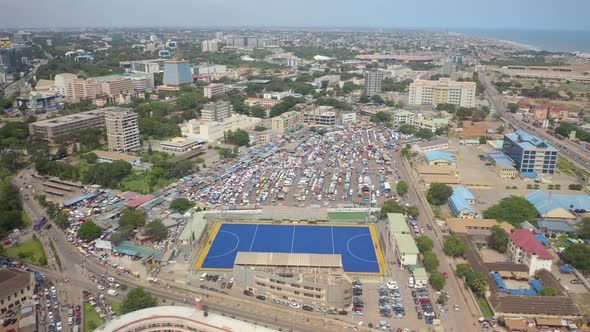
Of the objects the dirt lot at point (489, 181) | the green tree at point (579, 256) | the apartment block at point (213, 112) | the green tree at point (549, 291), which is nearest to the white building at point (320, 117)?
the apartment block at point (213, 112)

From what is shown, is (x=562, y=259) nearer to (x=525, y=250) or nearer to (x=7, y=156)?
(x=525, y=250)

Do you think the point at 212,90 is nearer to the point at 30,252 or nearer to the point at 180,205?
the point at 180,205

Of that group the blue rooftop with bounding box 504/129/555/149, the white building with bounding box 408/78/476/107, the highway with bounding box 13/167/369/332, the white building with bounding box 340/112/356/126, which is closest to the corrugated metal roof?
the highway with bounding box 13/167/369/332

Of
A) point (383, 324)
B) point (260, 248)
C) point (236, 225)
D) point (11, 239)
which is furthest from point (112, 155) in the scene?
point (383, 324)

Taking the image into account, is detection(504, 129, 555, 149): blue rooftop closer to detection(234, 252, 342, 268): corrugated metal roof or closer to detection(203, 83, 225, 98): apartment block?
detection(234, 252, 342, 268): corrugated metal roof

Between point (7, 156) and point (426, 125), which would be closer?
point (7, 156)

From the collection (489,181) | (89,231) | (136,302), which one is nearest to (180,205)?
(89,231)
